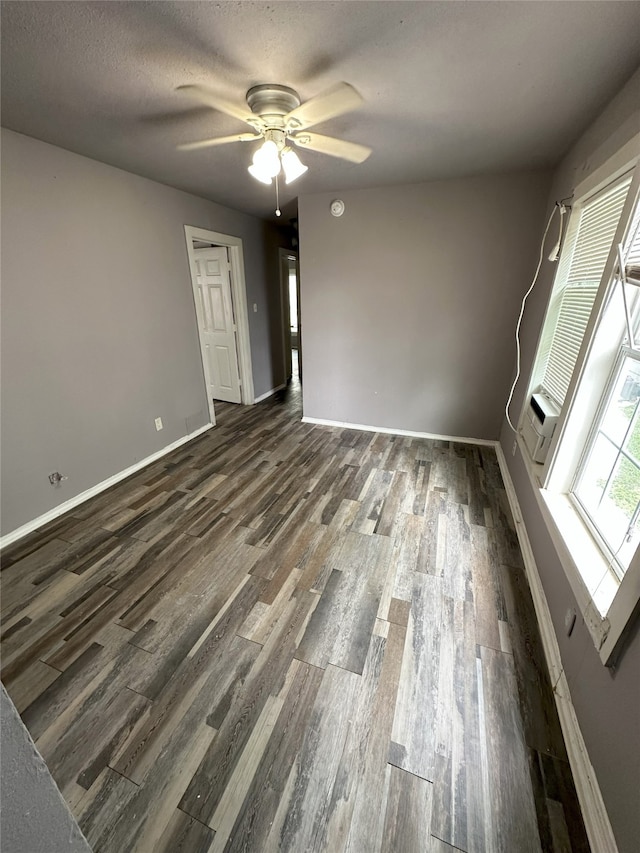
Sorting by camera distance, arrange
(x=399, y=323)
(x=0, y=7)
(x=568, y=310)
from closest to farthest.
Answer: (x=0, y=7), (x=568, y=310), (x=399, y=323)

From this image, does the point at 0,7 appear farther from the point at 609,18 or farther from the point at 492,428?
the point at 492,428

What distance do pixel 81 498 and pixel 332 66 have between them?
9.91 ft

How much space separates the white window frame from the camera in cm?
103

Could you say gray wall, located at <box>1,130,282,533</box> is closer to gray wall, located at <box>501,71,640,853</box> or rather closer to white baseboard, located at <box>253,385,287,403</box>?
white baseboard, located at <box>253,385,287,403</box>

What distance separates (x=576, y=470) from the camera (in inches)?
67.9

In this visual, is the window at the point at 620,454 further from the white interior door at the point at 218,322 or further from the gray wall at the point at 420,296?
the white interior door at the point at 218,322

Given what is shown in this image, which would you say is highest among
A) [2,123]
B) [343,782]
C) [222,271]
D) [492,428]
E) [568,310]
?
[2,123]

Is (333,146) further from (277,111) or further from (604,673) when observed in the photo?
A: (604,673)

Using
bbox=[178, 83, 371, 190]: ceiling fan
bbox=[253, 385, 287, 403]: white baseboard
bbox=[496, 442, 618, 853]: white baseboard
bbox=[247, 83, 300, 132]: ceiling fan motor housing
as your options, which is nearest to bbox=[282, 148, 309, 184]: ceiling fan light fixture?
bbox=[178, 83, 371, 190]: ceiling fan

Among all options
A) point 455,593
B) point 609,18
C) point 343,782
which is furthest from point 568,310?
point 343,782

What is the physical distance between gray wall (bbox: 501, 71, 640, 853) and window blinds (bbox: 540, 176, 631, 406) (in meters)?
0.22

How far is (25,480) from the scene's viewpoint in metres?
2.18

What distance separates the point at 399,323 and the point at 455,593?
2.49 m

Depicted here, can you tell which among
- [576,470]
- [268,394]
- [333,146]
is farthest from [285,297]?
[576,470]
